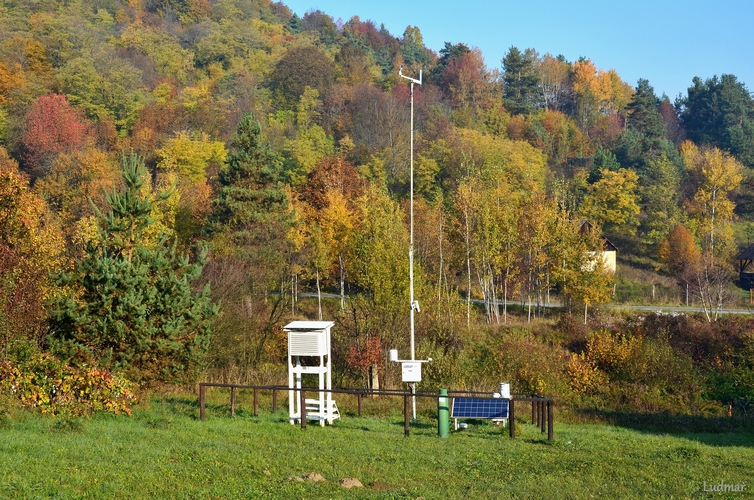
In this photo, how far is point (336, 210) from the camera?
5025cm

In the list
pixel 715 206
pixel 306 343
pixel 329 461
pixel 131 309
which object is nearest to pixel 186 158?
pixel 715 206

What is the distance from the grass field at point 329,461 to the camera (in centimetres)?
1048

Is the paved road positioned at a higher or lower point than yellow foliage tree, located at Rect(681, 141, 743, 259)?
lower

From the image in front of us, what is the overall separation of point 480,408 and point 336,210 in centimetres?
3360

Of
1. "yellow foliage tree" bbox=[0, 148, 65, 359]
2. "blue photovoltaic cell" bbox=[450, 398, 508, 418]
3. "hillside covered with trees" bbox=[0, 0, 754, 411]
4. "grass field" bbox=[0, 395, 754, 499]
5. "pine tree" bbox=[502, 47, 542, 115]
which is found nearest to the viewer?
"grass field" bbox=[0, 395, 754, 499]

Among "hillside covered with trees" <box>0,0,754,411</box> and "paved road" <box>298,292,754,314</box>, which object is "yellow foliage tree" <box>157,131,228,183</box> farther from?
"paved road" <box>298,292,754,314</box>

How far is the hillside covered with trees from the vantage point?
2359 centimetres

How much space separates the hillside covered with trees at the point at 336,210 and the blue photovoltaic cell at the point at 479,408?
23.5 ft

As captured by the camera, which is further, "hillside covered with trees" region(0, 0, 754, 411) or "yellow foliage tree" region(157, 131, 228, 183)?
"yellow foliage tree" region(157, 131, 228, 183)

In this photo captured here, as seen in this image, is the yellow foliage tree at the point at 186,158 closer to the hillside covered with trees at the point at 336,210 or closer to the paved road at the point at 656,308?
the hillside covered with trees at the point at 336,210

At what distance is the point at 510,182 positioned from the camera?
65.0 metres

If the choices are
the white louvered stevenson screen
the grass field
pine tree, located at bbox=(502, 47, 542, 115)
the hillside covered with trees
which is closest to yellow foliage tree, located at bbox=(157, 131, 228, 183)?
the hillside covered with trees

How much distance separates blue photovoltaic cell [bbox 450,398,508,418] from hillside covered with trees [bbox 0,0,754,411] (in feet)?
23.5

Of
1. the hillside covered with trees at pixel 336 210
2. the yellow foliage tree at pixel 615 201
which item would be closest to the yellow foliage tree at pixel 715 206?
the hillside covered with trees at pixel 336 210
